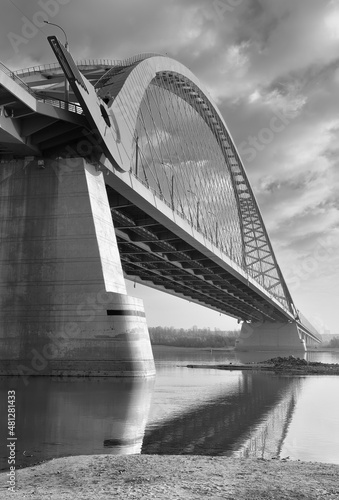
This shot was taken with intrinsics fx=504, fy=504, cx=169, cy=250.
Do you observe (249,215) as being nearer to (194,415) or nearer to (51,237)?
(51,237)

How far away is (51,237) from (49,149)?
5.08 meters

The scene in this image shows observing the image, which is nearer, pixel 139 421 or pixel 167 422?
pixel 139 421

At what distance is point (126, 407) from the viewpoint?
14.1 m

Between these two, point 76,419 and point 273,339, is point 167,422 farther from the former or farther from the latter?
point 273,339

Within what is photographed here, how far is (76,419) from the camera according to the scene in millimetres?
11719

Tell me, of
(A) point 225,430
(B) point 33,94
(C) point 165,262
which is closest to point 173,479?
(A) point 225,430

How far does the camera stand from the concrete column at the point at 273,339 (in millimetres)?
112438

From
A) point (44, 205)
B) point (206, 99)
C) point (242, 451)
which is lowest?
point (242, 451)

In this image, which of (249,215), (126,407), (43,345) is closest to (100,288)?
(43,345)

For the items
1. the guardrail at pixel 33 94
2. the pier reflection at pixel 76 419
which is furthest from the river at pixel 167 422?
the guardrail at pixel 33 94

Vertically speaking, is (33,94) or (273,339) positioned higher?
(33,94)

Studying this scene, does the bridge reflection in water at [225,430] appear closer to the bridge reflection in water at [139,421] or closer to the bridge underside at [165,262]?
the bridge reflection in water at [139,421]

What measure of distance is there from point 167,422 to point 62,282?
541 inches

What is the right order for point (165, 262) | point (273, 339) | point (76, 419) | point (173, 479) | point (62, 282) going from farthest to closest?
point (273, 339)
point (165, 262)
point (62, 282)
point (76, 419)
point (173, 479)
